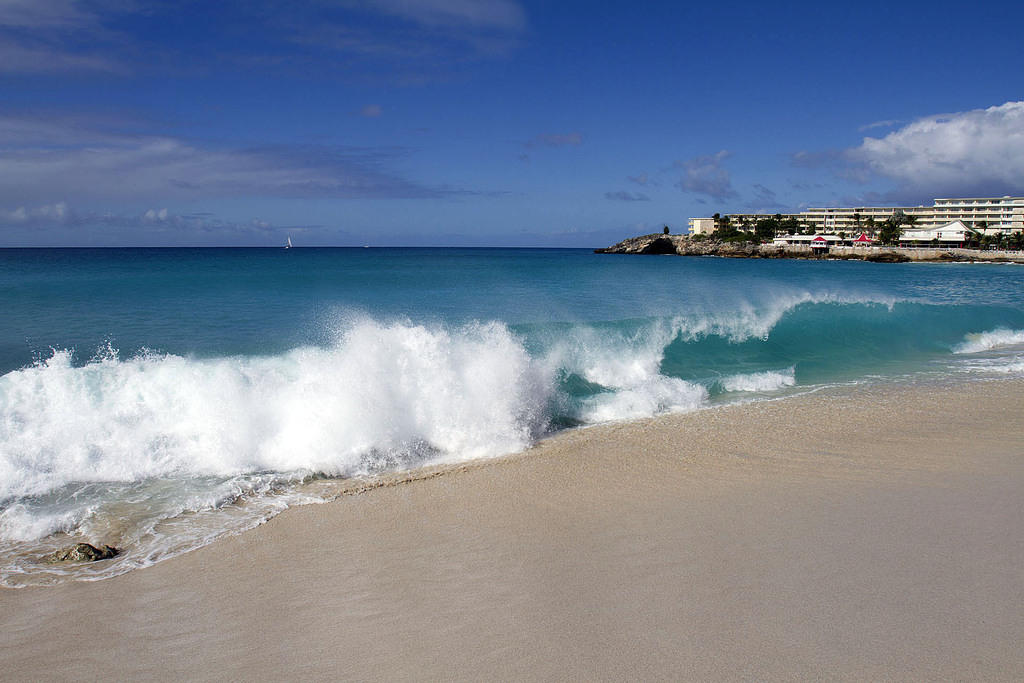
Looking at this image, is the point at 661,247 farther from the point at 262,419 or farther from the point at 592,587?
the point at 592,587

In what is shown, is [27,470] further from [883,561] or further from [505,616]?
[883,561]

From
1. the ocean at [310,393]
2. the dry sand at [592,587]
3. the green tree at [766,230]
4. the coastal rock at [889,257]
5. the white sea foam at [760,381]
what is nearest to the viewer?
the dry sand at [592,587]

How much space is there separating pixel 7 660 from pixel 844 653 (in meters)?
4.88

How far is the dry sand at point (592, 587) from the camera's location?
3.47 metres

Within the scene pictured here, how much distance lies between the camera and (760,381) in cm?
1141

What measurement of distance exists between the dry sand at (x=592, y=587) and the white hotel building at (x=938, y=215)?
5325 inches

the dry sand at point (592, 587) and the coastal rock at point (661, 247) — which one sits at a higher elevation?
the coastal rock at point (661, 247)

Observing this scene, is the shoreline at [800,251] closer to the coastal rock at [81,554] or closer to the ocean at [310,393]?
the ocean at [310,393]

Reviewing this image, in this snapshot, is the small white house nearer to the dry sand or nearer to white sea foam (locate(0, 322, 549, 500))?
the dry sand

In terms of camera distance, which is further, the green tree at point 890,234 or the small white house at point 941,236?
the green tree at point 890,234

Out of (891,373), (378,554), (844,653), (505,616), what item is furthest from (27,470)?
(891,373)

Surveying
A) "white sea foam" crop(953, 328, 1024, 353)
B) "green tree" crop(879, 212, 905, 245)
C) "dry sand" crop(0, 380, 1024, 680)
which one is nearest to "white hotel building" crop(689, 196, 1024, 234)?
"green tree" crop(879, 212, 905, 245)

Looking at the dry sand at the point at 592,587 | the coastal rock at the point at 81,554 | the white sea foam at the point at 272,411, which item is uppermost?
the white sea foam at the point at 272,411

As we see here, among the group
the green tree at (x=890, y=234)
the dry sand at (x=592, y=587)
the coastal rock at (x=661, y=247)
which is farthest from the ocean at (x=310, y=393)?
the coastal rock at (x=661, y=247)
